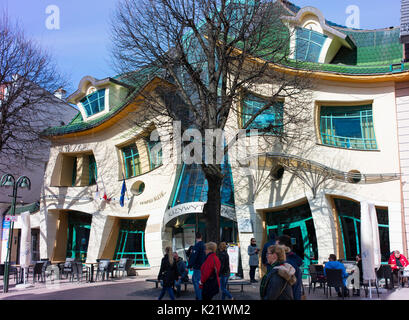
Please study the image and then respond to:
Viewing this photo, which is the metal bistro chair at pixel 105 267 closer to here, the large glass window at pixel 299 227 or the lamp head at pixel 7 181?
the lamp head at pixel 7 181

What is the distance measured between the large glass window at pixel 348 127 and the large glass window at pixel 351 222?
2.22 meters

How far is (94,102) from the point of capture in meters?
25.5

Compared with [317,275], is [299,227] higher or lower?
higher

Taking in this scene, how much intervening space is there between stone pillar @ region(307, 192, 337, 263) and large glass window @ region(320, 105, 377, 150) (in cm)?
244

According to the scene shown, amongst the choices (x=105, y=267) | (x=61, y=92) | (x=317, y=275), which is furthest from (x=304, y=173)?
(x=61, y=92)

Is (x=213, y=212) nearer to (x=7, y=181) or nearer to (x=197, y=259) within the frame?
(x=197, y=259)

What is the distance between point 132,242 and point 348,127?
12.2 m

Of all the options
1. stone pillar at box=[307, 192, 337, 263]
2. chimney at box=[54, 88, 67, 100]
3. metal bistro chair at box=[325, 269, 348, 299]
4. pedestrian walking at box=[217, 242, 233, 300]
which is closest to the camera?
pedestrian walking at box=[217, 242, 233, 300]

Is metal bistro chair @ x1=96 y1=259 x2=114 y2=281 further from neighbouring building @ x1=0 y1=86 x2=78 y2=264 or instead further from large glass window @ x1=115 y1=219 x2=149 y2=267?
neighbouring building @ x1=0 y1=86 x2=78 y2=264

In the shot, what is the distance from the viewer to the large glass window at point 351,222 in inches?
621

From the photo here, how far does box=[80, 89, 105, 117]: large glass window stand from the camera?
25.1m

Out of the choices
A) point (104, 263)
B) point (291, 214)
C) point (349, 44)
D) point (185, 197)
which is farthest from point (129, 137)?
point (349, 44)

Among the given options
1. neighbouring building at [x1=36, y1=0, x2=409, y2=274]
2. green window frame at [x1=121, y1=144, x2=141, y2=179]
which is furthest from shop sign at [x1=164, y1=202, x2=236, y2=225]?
green window frame at [x1=121, y1=144, x2=141, y2=179]

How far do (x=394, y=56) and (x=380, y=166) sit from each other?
491 centimetres
